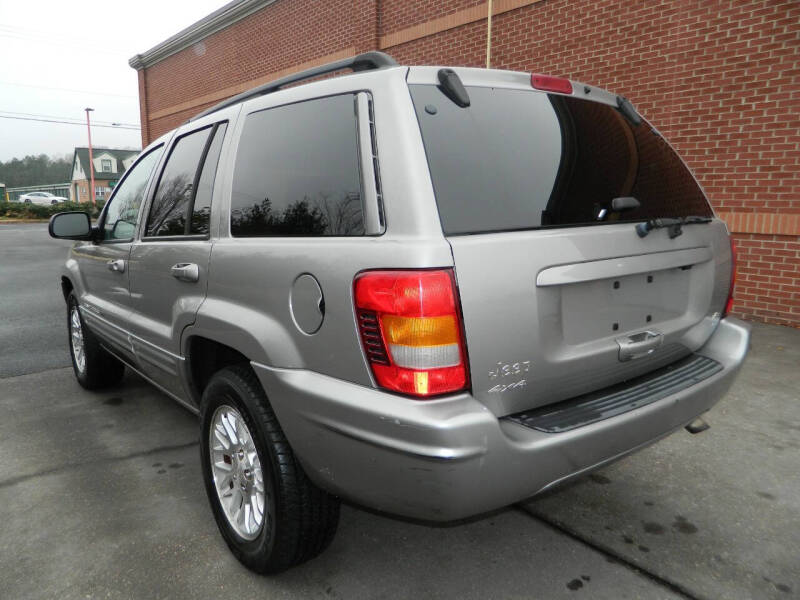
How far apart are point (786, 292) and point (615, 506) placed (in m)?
4.45

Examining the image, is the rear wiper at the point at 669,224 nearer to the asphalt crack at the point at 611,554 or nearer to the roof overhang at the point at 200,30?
the asphalt crack at the point at 611,554

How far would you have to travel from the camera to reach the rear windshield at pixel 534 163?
1850mm

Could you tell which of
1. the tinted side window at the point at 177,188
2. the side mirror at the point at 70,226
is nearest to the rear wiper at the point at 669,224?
the tinted side window at the point at 177,188

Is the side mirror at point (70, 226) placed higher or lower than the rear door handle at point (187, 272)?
higher

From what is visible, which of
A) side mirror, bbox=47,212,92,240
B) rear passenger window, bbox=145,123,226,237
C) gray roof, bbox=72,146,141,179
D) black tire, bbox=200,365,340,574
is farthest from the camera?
gray roof, bbox=72,146,141,179

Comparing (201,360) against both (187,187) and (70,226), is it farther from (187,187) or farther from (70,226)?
(70,226)

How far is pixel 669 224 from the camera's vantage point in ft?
7.29

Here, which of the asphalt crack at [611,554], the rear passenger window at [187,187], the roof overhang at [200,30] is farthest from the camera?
the roof overhang at [200,30]

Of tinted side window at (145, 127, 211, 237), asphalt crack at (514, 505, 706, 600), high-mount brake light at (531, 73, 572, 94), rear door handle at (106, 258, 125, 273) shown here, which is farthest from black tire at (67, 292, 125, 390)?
high-mount brake light at (531, 73, 572, 94)

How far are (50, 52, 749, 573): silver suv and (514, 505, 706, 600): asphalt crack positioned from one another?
0.59 meters

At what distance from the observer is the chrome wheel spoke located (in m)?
2.27

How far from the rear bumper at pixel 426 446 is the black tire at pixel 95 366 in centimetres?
281

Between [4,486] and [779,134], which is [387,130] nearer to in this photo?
[4,486]

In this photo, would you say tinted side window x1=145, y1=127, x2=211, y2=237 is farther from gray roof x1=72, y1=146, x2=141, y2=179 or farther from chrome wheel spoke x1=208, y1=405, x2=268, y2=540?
gray roof x1=72, y1=146, x2=141, y2=179
